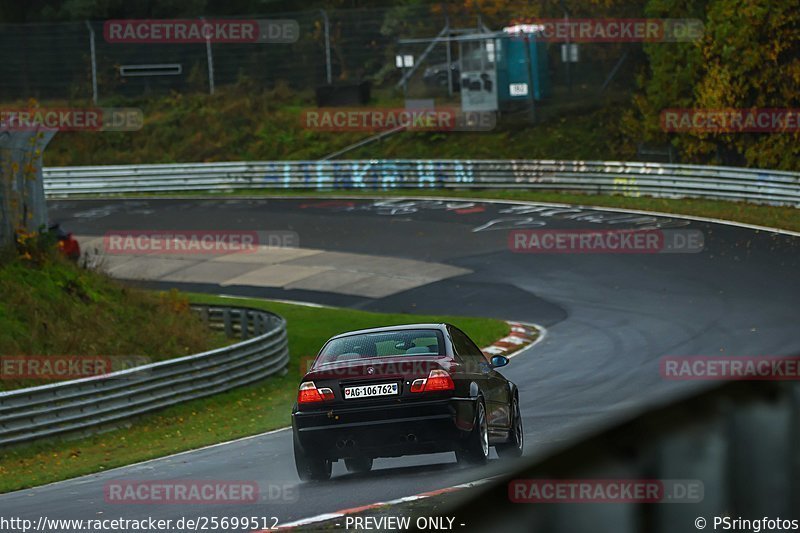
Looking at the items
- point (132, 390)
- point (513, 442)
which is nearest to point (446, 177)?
point (132, 390)

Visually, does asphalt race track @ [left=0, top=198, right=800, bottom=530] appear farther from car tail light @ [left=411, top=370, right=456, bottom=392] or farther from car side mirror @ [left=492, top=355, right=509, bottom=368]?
car side mirror @ [left=492, top=355, right=509, bottom=368]

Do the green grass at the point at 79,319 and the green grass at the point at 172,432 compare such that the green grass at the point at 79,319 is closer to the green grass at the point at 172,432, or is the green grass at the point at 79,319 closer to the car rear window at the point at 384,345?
the green grass at the point at 172,432

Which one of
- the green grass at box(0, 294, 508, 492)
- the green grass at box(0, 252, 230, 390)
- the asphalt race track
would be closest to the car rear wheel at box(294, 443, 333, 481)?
the asphalt race track

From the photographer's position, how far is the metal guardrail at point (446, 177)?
33062 mm

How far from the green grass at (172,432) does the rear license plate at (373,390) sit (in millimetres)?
4520

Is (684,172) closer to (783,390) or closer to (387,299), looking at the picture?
(387,299)

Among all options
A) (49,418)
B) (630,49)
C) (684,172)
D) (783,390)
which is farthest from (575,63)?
(783,390)

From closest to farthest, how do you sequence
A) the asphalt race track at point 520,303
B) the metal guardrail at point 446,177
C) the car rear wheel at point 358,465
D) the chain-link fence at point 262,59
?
the asphalt race track at point 520,303, the car rear wheel at point 358,465, the metal guardrail at point 446,177, the chain-link fence at point 262,59

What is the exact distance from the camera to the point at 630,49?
4434 cm

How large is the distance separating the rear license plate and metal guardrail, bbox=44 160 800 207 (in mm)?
23436

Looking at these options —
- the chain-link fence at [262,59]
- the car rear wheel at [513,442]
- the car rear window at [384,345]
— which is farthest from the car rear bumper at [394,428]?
the chain-link fence at [262,59]

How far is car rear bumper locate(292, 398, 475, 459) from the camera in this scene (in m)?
9.78

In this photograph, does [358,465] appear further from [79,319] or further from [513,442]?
[79,319]

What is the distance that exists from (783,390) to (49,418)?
1336 centimetres
